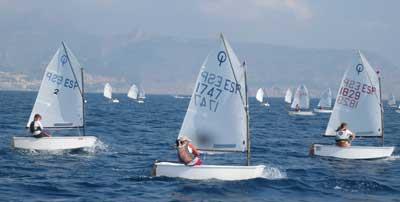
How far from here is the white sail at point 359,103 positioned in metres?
43.9

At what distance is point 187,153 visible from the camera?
29875mm

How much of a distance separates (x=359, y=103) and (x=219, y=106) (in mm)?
16056

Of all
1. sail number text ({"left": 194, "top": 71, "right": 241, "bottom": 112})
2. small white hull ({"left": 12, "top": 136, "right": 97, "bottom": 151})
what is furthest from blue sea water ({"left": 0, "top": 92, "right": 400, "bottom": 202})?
sail number text ({"left": 194, "top": 71, "right": 241, "bottom": 112})

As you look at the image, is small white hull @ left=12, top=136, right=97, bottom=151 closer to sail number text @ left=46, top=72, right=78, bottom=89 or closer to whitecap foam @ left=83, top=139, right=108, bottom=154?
whitecap foam @ left=83, top=139, right=108, bottom=154

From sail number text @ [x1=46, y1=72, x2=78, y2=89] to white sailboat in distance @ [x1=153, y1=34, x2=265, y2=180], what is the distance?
14.5 metres

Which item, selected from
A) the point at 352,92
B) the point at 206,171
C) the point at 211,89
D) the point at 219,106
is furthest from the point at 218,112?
the point at 352,92

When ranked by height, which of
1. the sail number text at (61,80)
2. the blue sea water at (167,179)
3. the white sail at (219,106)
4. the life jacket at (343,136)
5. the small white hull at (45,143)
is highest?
the sail number text at (61,80)

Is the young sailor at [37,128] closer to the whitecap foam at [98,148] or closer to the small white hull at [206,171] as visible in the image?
the whitecap foam at [98,148]

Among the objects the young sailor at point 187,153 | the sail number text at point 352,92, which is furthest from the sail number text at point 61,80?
the sail number text at point 352,92

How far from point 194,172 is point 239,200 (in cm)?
364

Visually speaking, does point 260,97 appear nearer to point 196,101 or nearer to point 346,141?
point 346,141

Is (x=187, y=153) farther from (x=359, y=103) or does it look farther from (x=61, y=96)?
(x=359, y=103)

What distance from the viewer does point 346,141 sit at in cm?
4112

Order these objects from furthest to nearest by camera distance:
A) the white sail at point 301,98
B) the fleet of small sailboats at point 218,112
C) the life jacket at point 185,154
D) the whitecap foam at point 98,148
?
the white sail at point 301,98 → the whitecap foam at point 98,148 → the fleet of small sailboats at point 218,112 → the life jacket at point 185,154
